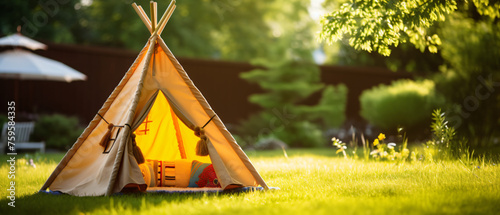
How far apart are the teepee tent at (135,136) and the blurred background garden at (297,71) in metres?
2.64

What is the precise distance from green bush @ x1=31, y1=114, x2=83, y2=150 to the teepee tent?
22.5 feet

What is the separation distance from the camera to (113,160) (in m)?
6.16

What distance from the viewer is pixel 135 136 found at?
6320mm

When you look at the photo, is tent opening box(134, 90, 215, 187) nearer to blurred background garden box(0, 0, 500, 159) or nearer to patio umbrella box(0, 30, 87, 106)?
blurred background garden box(0, 0, 500, 159)

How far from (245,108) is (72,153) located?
1063 cm

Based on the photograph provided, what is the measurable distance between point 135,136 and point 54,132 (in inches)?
307

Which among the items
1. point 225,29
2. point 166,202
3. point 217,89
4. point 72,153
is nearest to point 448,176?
point 166,202

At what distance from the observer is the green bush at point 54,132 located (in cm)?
1312

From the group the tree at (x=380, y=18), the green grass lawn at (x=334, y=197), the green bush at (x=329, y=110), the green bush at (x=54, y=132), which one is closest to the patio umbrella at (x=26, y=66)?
the green bush at (x=54, y=132)

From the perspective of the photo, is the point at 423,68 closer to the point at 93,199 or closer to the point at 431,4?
the point at 431,4

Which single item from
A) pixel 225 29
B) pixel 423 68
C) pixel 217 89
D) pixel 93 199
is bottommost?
pixel 93 199

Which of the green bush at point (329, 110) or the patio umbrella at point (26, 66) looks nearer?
the patio umbrella at point (26, 66)

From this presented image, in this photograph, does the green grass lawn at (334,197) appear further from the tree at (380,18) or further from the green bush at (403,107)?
the green bush at (403,107)

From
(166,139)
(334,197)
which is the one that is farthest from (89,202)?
(334,197)
